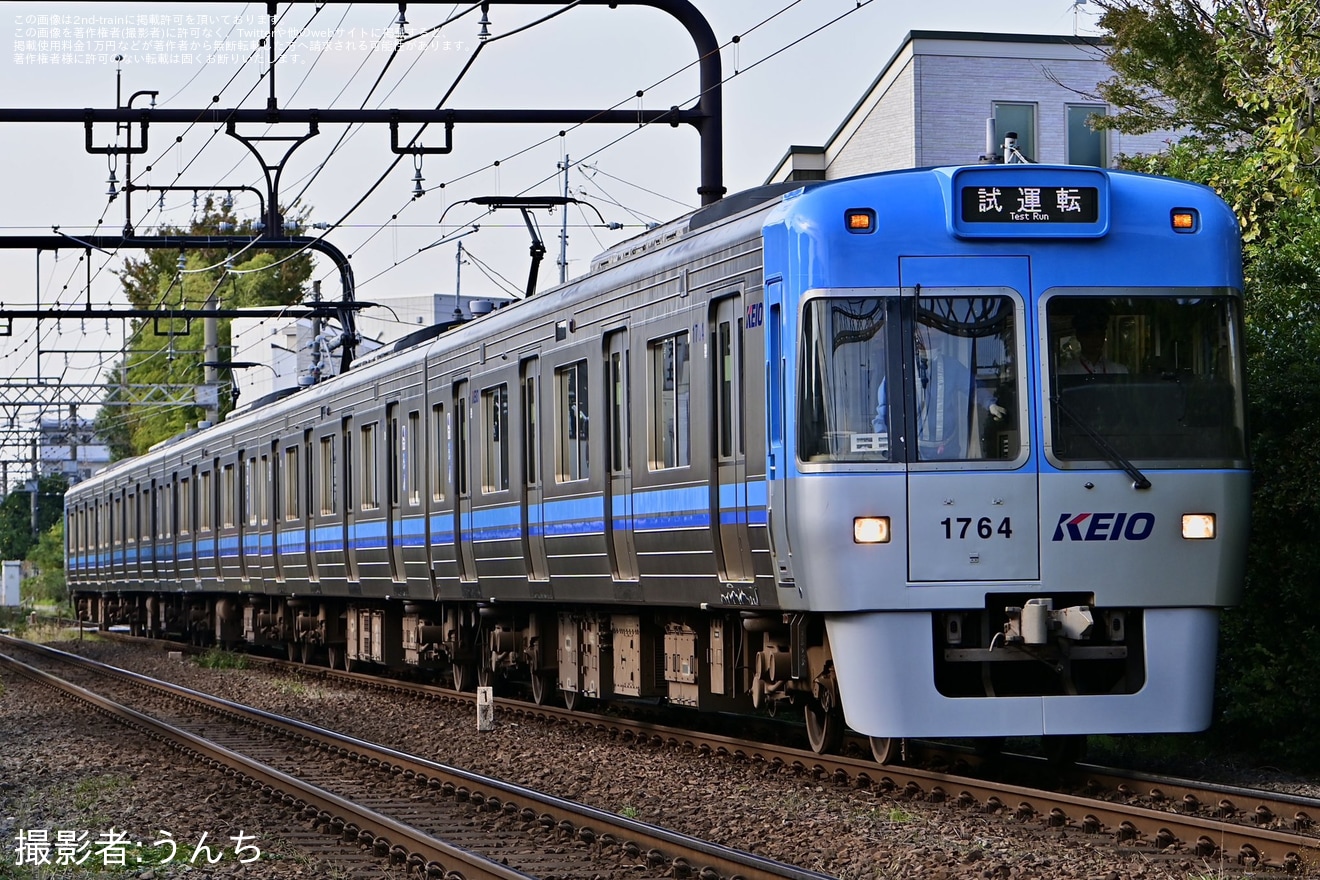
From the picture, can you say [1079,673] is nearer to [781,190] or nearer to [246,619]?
[781,190]

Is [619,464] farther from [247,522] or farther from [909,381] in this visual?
[247,522]

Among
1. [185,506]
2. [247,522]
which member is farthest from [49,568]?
[247,522]

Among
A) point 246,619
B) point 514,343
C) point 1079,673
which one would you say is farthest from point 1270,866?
point 246,619

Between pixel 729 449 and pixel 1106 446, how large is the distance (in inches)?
87.6

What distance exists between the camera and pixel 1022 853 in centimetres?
807

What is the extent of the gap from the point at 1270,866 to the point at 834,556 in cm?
276

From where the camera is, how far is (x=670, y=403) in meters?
12.0

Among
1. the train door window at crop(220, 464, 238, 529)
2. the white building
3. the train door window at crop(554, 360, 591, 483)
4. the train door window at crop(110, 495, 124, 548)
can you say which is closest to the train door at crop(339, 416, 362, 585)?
the train door window at crop(220, 464, 238, 529)

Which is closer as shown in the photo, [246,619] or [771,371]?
[771,371]

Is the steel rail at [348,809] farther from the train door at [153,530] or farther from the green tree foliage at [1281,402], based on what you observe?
the train door at [153,530]

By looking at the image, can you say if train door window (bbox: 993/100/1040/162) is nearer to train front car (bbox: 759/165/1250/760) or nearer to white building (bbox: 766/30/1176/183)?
white building (bbox: 766/30/1176/183)

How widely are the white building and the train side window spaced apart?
10074 mm

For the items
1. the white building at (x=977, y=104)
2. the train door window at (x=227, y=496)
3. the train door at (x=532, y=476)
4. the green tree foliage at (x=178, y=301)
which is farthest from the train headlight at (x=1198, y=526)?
the green tree foliage at (x=178, y=301)

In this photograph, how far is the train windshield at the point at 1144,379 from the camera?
9812 mm
